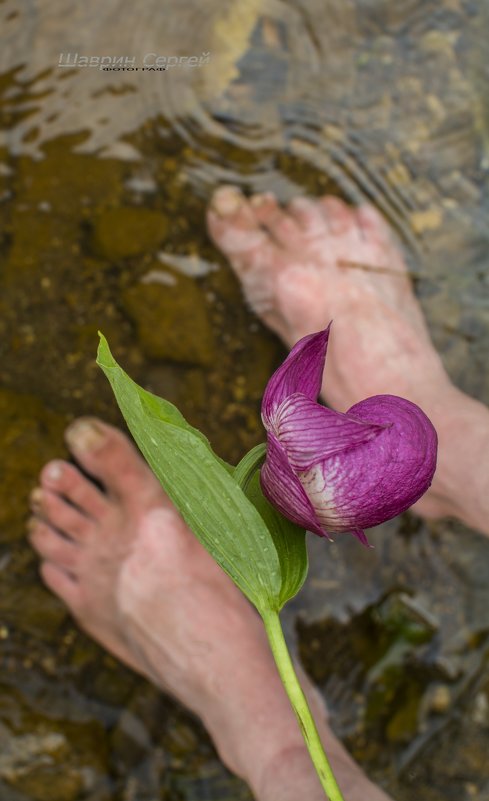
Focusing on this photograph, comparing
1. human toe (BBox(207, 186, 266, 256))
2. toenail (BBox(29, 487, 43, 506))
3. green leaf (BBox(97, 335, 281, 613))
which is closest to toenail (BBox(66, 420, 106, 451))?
toenail (BBox(29, 487, 43, 506))

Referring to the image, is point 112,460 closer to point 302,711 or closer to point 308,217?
point 308,217

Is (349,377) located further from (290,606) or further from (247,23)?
(247,23)

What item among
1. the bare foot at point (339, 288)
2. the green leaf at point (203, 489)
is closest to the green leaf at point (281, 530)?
the green leaf at point (203, 489)

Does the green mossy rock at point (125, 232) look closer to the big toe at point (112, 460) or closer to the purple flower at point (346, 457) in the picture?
the big toe at point (112, 460)

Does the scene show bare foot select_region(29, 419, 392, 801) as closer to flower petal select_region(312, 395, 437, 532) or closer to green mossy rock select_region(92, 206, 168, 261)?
green mossy rock select_region(92, 206, 168, 261)

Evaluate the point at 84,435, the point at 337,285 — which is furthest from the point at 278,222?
the point at 84,435

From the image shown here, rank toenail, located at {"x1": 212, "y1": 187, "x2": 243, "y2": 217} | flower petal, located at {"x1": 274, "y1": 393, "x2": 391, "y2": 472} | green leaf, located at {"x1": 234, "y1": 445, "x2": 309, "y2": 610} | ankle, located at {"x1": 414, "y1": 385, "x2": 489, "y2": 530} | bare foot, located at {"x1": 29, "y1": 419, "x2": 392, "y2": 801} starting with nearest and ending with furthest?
flower petal, located at {"x1": 274, "y1": 393, "x2": 391, "y2": 472}, green leaf, located at {"x1": 234, "y1": 445, "x2": 309, "y2": 610}, ankle, located at {"x1": 414, "y1": 385, "x2": 489, "y2": 530}, bare foot, located at {"x1": 29, "y1": 419, "x2": 392, "y2": 801}, toenail, located at {"x1": 212, "y1": 187, "x2": 243, "y2": 217}
